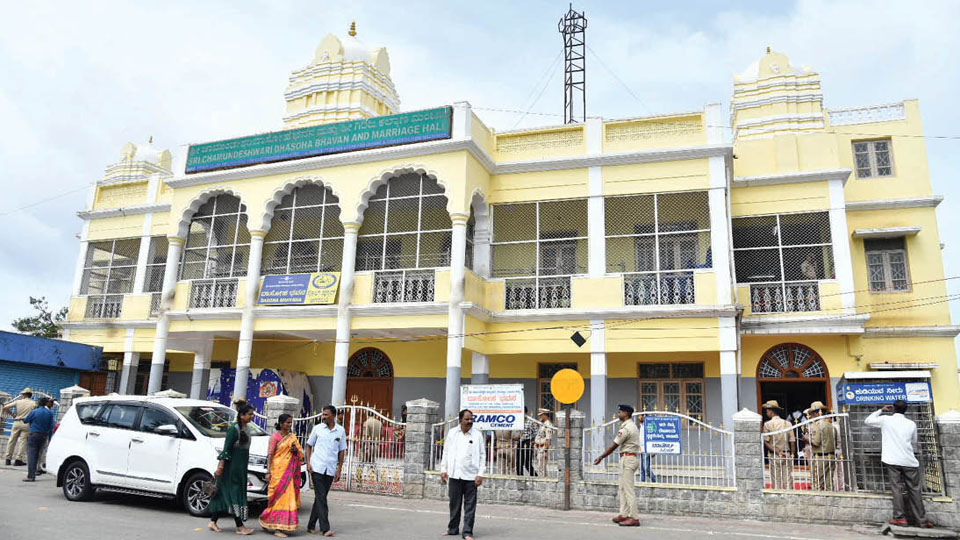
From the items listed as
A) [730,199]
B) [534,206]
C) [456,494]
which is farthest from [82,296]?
[730,199]

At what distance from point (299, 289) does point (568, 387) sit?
809cm

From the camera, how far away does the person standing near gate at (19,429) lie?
1240 centimetres

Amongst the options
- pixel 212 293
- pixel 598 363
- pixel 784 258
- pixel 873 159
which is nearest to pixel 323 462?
pixel 598 363

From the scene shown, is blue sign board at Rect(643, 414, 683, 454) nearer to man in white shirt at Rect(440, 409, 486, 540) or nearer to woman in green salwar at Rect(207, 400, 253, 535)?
man in white shirt at Rect(440, 409, 486, 540)

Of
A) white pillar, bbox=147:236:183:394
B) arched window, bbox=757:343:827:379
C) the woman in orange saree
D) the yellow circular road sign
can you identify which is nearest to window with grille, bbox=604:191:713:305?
arched window, bbox=757:343:827:379

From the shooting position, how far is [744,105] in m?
17.7

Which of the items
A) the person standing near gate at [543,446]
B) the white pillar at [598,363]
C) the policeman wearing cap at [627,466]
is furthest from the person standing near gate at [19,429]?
the white pillar at [598,363]

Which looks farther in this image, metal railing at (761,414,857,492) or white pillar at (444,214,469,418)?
white pillar at (444,214,469,418)

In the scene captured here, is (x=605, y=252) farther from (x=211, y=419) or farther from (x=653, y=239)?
(x=211, y=419)

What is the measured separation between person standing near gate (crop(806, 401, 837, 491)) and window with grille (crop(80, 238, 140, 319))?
18.7 metres

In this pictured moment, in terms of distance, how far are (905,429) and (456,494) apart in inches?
231

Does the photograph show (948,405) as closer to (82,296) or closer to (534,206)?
(534,206)

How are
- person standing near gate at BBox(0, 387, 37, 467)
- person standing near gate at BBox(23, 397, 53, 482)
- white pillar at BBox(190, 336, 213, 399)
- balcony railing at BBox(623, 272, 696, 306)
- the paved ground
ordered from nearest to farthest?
the paved ground → person standing near gate at BBox(23, 397, 53, 482) → person standing near gate at BBox(0, 387, 37, 467) → balcony railing at BBox(623, 272, 696, 306) → white pillar at BBox(190, 336, 213, 399)

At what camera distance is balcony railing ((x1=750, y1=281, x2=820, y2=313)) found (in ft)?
48.6
